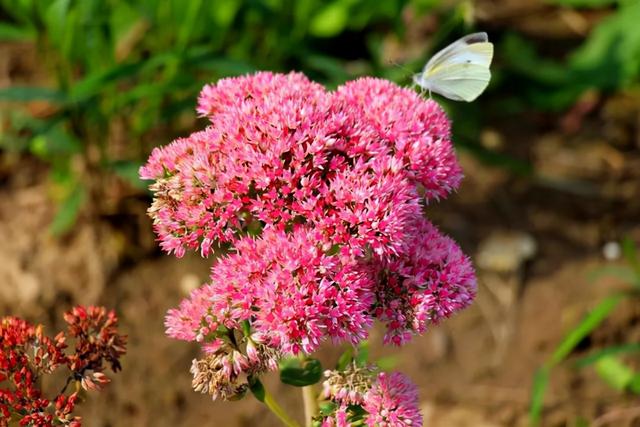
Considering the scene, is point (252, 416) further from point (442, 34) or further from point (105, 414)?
point (442, 34)

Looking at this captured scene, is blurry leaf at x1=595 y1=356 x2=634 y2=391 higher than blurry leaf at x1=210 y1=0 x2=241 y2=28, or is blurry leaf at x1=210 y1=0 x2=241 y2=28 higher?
blurry leaf at x1=210 y1=0 x2=241 y2=28

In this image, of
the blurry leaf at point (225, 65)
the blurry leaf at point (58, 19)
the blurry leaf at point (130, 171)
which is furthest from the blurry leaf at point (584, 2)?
the blurry leaf at point (58, 19)

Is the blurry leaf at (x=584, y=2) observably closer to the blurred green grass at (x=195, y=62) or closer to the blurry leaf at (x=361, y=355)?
the blurred green grass at (x=195, y=62)

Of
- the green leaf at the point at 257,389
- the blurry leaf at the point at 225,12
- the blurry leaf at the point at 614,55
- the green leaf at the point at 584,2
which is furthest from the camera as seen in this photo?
the green leaf at the point at 584,2

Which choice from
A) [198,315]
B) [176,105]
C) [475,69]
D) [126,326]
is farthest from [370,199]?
[126,326]

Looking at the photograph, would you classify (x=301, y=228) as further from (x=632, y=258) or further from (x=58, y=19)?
(x=632, y=258)

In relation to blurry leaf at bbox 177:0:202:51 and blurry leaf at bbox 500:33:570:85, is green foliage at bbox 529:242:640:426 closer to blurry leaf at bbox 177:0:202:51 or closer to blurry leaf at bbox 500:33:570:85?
blurry leaf at bbox 500:33:570:85

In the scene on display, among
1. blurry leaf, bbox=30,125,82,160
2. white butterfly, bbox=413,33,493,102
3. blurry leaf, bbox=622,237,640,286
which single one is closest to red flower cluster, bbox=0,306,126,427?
white butterfly, bbox=413,33,493,102
